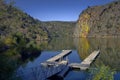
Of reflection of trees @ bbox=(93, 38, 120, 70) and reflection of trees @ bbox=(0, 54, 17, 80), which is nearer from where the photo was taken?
reflection of trees @ bbox=(0, 54, 17, 80)

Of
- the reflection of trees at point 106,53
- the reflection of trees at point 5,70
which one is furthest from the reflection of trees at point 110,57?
the reflection of trees at point 5,70

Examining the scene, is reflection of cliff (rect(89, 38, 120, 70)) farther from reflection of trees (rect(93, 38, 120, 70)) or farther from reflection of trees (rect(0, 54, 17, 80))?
reflection of trees (rect(0, 54, 17, 80))

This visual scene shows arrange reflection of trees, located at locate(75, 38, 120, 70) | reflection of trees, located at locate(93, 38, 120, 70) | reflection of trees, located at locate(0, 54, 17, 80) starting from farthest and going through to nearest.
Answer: reflection of trees, located at locate(75, 38, 120, 70) < reflection of trees, located at locate(93, 38, 120, 70) < reflection of trees, located at locate(0, 54, 17, 80)

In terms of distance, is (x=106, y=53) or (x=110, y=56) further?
(x=106, y=53)

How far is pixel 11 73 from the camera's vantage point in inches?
601

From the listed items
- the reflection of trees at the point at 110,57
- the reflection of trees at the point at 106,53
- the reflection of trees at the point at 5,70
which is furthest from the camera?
the reflection of trees at the point at 106,53

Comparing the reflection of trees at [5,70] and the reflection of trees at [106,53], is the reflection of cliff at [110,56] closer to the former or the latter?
the reflection of trees at [106,53]

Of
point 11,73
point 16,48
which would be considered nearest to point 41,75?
point 11,73

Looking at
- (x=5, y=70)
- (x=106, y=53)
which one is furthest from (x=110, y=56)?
(x=5, y=70)

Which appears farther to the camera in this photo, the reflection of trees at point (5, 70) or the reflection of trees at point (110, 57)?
the reflection of trees at point (110, 57)

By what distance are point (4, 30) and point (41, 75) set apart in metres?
55.7

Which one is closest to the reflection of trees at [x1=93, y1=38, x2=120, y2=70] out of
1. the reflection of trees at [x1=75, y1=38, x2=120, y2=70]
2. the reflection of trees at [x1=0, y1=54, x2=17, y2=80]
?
the reflection of trees at [x1=75, y1=38, x2=120, y2=70]

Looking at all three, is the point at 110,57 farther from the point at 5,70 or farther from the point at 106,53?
the point at 5,70

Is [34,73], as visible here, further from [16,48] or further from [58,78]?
[16,48]
